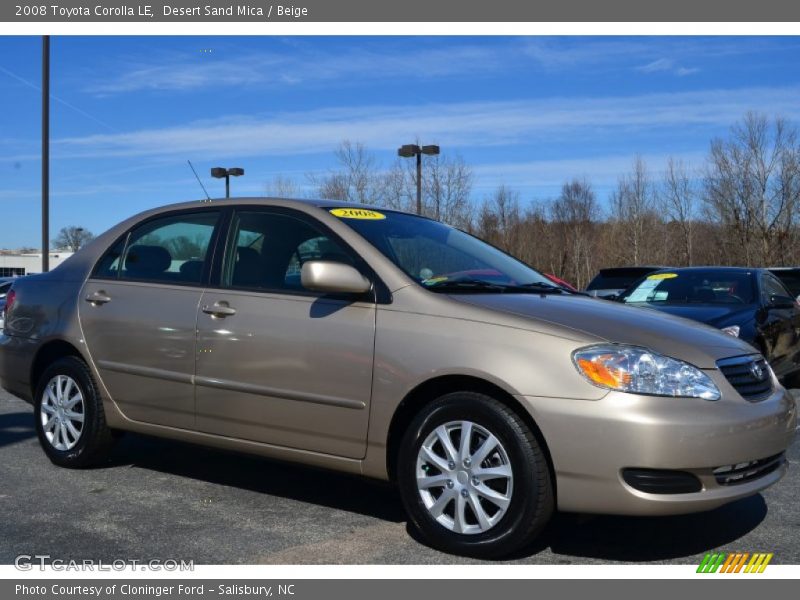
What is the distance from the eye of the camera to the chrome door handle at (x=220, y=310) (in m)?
4.57

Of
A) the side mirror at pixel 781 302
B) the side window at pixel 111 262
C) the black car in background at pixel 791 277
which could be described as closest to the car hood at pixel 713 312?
the side mirror at pixel 781 302

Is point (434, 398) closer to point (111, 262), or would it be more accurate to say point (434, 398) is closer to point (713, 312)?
point (111, 262)

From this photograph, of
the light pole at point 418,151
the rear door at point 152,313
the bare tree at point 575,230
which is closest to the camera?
the rear door at point 152,313

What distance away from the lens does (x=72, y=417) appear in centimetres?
533

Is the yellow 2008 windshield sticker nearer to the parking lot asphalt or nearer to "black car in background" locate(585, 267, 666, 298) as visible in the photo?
the parking lot asphalt

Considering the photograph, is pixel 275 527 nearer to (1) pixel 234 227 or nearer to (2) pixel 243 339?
(2) pixel 243 339

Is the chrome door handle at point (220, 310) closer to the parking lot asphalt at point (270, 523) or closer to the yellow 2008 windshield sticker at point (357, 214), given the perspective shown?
the yellow 2008 windshield sticker at point (357, 214)

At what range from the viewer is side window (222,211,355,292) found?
4.53 metres

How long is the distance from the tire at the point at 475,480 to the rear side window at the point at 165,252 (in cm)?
182

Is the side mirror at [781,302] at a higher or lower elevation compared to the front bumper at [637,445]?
higher

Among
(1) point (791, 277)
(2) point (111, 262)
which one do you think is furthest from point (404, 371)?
(1) point (791, 277)

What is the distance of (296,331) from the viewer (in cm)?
428

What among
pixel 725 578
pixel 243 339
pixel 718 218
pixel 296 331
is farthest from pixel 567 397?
pixel 718 218
